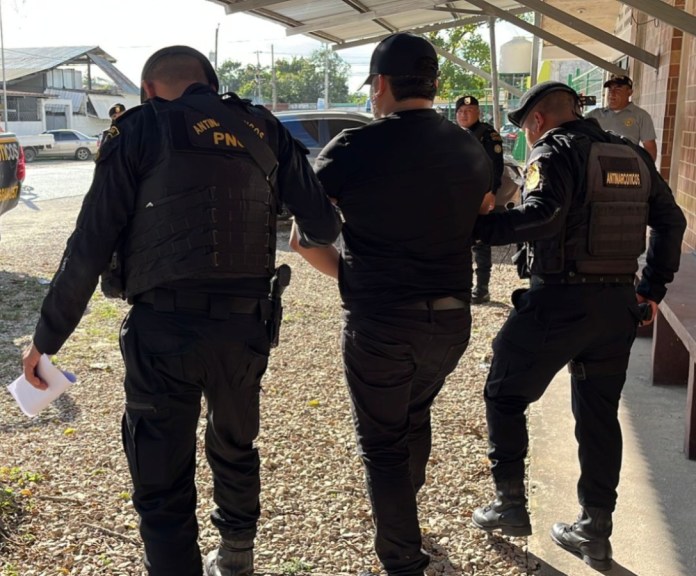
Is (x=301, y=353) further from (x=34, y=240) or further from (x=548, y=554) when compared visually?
(x=34, y=240)

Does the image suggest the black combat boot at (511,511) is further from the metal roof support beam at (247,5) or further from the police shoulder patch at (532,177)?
the metal roof support beam at (247,5)

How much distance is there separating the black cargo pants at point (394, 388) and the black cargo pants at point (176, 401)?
14.3 inches

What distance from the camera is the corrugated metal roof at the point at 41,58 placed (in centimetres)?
4884

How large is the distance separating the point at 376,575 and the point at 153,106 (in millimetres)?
1983

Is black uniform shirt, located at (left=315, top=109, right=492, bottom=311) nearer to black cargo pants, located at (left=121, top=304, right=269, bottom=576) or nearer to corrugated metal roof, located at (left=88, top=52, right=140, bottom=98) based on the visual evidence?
black cargo pants, located at (left=121, top=304, right=269, bottom=576)

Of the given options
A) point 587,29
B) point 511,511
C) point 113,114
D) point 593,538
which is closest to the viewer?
point 593,538

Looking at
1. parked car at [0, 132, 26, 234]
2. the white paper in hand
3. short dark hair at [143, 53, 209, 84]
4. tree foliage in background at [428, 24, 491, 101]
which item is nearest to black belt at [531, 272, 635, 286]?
short dark hair at [143, 53, 209, 84]

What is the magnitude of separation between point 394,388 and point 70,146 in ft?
121

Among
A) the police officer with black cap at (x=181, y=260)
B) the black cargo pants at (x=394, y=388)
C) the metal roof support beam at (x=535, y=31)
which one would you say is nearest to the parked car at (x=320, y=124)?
the metal roof support beam at (x=535, y=31)

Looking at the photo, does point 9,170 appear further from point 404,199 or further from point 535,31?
point 404,199

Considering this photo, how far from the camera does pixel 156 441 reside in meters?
2.61

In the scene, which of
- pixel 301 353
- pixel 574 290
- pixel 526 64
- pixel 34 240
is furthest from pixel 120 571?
pixel 526 64

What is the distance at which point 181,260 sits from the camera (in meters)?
2.57

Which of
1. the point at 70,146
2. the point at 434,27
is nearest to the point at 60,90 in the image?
the point at 70,146
